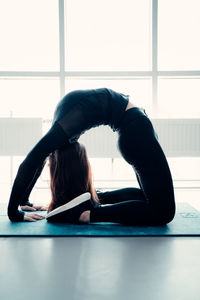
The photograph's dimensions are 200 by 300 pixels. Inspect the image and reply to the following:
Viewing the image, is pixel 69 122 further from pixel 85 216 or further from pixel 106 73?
pixel 106 73

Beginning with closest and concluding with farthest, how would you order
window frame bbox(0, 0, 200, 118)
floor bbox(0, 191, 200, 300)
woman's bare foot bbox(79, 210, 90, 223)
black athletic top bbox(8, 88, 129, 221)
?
floor bbox(0, 191, 200, 300), black athletic top bbox(8, 88, 129, 221), woman's bare foot bbox(79, 210, 90, 223), window frame bbox(0, 0, 200, 118)

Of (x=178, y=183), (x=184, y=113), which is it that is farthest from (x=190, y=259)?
(x=184, y=113)

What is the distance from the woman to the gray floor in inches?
7.7

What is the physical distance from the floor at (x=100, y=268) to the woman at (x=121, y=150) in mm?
189

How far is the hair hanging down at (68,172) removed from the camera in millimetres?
1518

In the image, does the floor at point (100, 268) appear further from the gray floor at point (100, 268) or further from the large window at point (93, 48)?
the large window at point (93, 48)

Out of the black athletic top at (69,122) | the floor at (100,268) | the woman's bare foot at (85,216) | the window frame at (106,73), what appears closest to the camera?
the floor at (100,268)

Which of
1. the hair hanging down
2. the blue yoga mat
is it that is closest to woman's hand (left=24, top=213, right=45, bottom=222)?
the blue yoga mat

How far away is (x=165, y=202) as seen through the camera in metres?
1.44

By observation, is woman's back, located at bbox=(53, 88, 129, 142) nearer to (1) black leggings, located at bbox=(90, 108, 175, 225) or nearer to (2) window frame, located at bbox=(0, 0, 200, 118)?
(1) black leggings, located at bbox=(90, 108, 175, 225)

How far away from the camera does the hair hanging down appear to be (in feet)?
4.98

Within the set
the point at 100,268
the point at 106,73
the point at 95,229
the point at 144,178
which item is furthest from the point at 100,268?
the point at 106,73

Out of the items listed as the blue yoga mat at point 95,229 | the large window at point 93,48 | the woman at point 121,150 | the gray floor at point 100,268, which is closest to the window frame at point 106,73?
the large window at point 93,48

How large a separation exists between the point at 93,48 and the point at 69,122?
2746 mm
